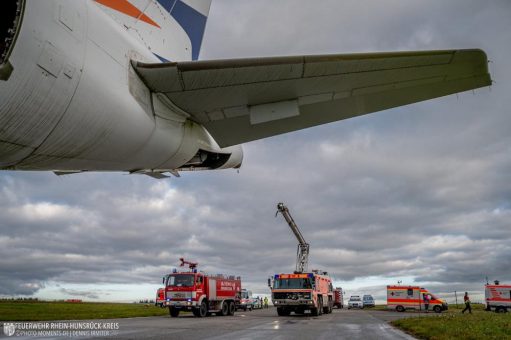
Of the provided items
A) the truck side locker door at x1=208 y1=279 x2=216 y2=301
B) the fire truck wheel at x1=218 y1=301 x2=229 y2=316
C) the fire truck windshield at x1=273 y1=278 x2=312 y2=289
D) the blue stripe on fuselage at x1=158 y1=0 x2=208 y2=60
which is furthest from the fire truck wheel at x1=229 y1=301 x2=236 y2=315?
the blue stripe on fuselage at x1=158 y1=0 x2=208 y2=60

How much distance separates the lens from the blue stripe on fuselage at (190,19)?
24.3ft

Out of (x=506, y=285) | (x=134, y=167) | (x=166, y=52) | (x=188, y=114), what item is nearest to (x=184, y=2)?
(x=166, y=52)

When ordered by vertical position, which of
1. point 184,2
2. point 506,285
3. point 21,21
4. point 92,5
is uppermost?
point 184,2

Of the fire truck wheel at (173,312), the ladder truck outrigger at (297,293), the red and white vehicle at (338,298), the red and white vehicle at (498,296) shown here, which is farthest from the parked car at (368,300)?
the fire truck wheel at (173,312)

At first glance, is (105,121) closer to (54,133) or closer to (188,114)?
(54,133)

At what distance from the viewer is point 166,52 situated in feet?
24.1

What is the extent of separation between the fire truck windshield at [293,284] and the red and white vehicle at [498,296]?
20.6 meters

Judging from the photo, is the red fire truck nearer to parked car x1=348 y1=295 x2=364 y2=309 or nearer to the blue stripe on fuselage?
the blue stripe on fuselage

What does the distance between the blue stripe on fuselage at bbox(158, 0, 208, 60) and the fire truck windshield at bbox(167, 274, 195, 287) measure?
19576mm

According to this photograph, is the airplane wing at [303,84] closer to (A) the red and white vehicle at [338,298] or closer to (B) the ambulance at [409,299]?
(B) the ambulance at [409,299]

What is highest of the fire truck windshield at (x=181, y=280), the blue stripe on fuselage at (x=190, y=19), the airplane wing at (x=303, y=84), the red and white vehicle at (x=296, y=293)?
the blue stripe on fuselage at (x=190, y=19)

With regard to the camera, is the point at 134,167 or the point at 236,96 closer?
the point at 236,96

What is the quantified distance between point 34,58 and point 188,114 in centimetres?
242

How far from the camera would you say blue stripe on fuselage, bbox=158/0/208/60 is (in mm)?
7418
